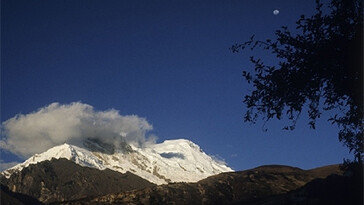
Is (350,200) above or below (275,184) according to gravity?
below

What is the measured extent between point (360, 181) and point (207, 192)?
159 metres

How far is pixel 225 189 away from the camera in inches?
7146

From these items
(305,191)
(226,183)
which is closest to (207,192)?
(226,183)

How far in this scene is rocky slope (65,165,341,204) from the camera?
526ft

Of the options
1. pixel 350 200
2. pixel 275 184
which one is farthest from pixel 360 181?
pixel 275 184

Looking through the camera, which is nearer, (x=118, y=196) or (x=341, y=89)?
(x=341, y=89)

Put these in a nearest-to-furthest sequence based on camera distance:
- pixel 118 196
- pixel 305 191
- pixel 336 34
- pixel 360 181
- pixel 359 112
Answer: pixel 336 34
pixel 359 112
pixel 360 181
pixel 305 191
pixel 118 196

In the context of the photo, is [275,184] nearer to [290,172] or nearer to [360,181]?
[290,172]

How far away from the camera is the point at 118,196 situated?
537 ft

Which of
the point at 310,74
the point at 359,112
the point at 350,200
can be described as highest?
the point at 310,74

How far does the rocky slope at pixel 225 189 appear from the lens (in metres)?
160

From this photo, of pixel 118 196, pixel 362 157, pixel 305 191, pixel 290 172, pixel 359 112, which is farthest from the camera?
pixel 290 172

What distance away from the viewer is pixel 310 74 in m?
23.0

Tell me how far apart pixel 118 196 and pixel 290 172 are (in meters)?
83.9
